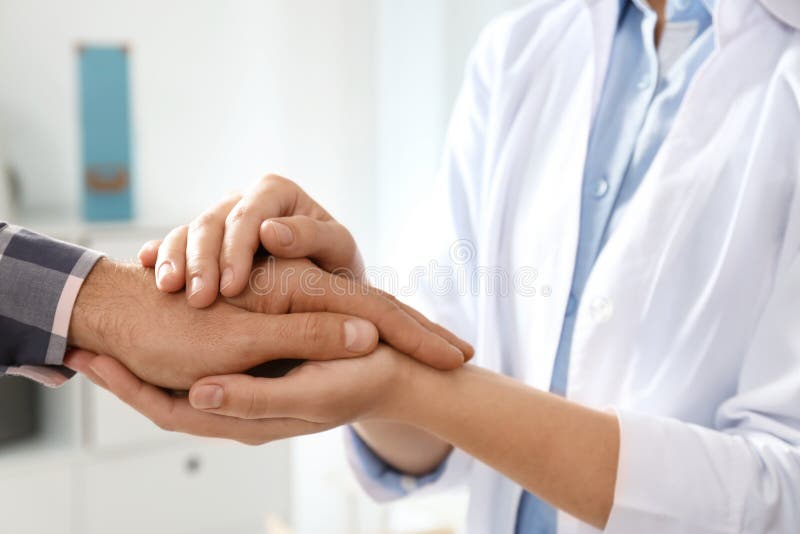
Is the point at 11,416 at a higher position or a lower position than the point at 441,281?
lower

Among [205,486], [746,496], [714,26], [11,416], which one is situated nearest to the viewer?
[746,496]

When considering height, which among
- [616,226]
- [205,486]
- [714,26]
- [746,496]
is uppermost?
[714,26]

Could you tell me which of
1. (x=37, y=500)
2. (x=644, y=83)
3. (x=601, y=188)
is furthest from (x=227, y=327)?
(x=37, y=500)

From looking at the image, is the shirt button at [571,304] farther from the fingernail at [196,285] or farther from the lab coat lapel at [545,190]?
the fingernail at [196,285]

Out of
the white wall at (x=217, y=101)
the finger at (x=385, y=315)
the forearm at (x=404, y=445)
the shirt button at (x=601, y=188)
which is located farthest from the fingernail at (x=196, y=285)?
the white wall at (x=217, y=101)

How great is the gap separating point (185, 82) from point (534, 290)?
1.62 metres

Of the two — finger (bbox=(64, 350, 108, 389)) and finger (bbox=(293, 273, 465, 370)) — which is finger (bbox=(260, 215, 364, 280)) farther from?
finger (bbox=(64, 350, 108, 389))

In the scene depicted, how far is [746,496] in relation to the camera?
2.74 ft

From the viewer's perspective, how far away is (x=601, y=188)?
1.01 metres

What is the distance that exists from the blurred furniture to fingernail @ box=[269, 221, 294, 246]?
114cm

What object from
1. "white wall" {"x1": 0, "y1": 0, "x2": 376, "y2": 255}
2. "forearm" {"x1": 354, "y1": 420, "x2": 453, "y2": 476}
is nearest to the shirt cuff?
"forearm" {"x1": 354, "y1": 420, "x2": 453, "y2": 476}

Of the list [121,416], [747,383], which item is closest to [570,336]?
[747,383]

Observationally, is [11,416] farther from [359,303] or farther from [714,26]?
[714,26]

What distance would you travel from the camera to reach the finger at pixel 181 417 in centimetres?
83
